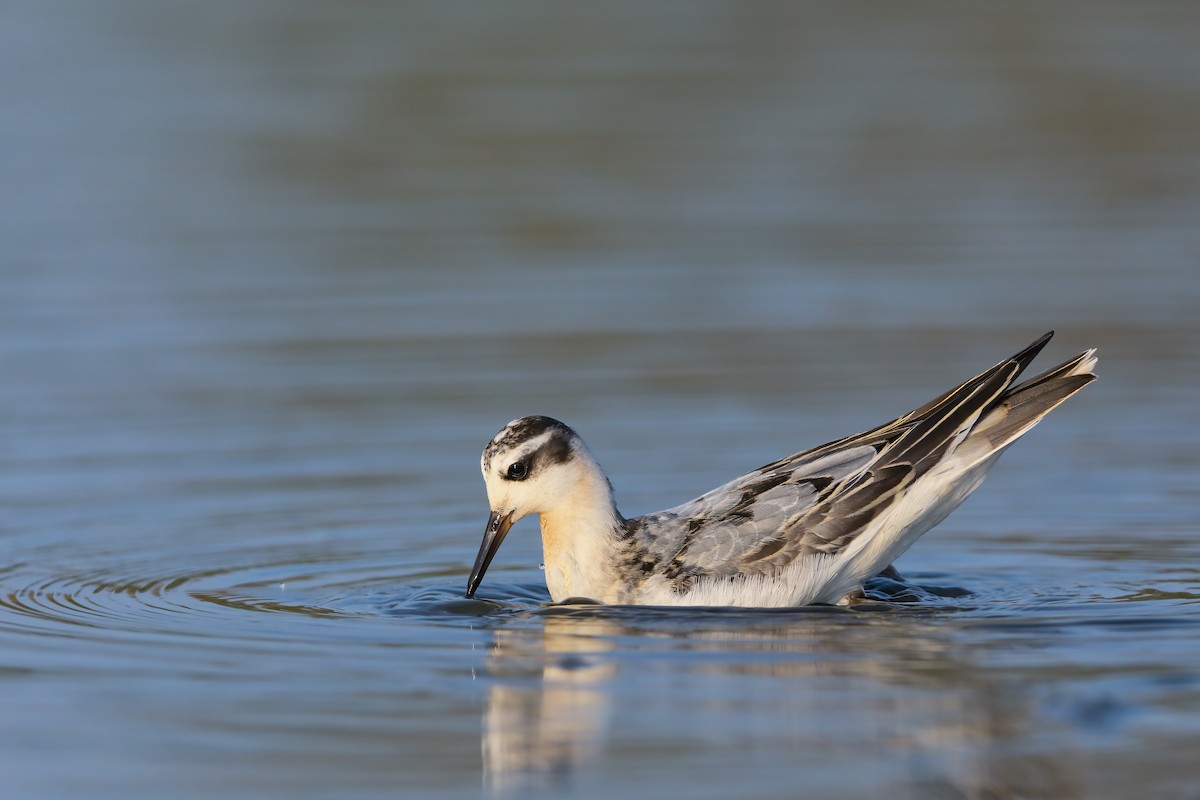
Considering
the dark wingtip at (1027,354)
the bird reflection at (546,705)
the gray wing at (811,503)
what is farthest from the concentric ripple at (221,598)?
the dark wingtip at (1027,354)

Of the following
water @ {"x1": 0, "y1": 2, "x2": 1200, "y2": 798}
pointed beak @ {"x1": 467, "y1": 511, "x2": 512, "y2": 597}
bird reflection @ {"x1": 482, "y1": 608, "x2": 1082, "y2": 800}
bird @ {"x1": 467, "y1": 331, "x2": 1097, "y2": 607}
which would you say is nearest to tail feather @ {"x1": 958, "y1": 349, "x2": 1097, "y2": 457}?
bird @ {"x1": 467, "y1": 331, "x2": 1097, "y2": 607}

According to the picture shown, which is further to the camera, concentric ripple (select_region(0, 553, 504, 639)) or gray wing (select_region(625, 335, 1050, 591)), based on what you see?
gray wing (select_region(625, 335, 1050, 591))

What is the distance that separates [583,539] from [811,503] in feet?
4.04

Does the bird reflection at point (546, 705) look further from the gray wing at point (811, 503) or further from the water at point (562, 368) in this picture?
the gray wing at point (811, 503)

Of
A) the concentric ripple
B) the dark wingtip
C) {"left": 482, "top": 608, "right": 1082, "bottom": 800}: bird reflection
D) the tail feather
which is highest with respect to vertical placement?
the dark wingtip

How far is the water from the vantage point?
26.8ft

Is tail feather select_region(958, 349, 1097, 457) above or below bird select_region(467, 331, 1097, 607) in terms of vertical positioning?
above

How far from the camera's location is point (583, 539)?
10914mm

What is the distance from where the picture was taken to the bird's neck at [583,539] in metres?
10.8

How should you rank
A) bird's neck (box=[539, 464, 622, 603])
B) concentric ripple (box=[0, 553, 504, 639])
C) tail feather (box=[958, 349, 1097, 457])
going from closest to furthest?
concentric ripple (box=[0, 553, 504, 639])
tail feather (box=[958, 349, 1097, 457])
bird's neck (box=[539, 464, 622, 603])

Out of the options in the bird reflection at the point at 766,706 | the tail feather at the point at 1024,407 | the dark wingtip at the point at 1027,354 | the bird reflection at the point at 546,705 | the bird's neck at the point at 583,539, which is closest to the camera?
the bird reflection at the point at 766,706

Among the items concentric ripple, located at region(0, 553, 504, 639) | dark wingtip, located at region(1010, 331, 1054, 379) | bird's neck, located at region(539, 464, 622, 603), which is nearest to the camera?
concentric ripple, located at region(0, 553, 504, 639)

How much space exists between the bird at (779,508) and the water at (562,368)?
1.16 feet

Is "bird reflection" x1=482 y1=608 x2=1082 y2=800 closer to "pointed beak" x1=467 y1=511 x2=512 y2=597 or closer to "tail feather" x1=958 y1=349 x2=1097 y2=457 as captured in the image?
"pointed beak" x1=467 y1=511 x2=512 y2=597
